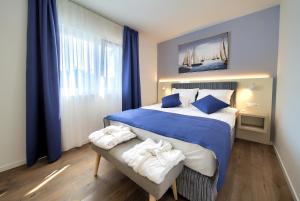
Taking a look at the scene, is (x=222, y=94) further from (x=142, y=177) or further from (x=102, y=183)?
(x=102, y=183)

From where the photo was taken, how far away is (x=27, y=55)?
1717mm

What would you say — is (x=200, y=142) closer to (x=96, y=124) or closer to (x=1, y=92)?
(x=96, y=124)

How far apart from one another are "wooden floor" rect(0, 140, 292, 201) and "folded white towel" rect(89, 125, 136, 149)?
471 millimetres

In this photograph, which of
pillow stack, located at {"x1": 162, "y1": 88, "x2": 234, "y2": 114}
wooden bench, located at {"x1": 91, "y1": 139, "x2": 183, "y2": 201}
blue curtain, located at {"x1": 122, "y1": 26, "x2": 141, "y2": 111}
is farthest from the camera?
blue curtain, located at {"x1": 122, "y1": 26, "x2": 141, "y2": 111}

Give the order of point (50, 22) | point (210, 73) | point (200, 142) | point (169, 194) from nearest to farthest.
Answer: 1. point (200, 142)
2. point (169, 194)
3. point (50, 22)
4. point (210, 73)

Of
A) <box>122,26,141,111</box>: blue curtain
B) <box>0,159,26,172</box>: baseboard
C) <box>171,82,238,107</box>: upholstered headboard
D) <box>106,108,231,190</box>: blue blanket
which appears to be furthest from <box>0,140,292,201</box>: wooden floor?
<box>122,26,141,111</box>: blue curtain

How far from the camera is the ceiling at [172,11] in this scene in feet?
7.16

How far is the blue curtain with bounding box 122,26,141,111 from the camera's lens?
305 cm

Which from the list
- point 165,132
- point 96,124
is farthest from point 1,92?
point 165,132

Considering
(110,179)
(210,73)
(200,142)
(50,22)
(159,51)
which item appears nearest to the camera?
(200,142)

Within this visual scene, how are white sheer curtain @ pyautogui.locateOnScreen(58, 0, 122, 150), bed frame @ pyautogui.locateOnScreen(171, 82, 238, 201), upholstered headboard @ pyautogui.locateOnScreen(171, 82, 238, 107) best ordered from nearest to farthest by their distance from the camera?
bed frame @ pyautogui.locateOnScreen(171, 82, 238, 201) < white sheer curtain @ pyautogui.locateOnScreen(58, 0, 122, 150) < upholstered headboard @ pyautogui.locateOnScreen(171, 82, 238, 107)

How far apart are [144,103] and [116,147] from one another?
241 cm

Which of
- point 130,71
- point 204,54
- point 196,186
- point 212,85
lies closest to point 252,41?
point 204,54

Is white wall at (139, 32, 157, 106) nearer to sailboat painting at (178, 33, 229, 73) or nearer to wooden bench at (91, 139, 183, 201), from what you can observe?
sailboat painting at (178, 33, 229, 73)
